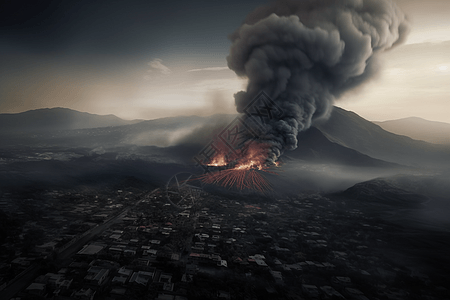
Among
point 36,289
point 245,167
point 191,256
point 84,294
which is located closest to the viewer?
point 84,294

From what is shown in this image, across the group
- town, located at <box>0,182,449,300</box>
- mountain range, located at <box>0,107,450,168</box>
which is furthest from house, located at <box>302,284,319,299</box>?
mountain range, located at <box>0,107,450,168</box>

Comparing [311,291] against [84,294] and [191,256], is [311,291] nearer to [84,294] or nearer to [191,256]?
[191,256]

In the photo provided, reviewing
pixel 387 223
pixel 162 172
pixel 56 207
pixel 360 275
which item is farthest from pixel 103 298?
pixel 162 172

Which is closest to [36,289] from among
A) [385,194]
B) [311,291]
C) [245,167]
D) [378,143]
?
[311,291]

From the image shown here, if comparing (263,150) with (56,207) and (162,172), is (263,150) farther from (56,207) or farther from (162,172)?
(162,172)

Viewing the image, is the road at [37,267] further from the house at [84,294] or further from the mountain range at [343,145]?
the mountain range at [343,145]

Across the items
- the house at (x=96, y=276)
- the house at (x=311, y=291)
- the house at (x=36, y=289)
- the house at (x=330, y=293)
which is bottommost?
the house at (x=330, y=293)

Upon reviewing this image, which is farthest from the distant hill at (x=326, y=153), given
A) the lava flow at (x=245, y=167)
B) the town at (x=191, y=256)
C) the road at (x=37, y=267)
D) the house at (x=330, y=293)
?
the road at (x=37, y=267)
